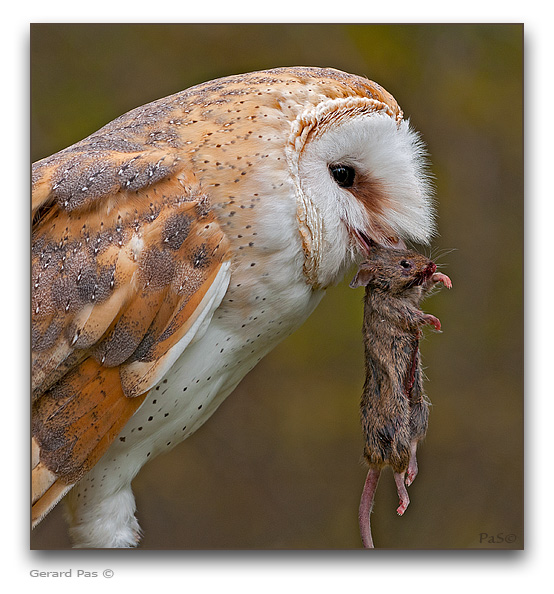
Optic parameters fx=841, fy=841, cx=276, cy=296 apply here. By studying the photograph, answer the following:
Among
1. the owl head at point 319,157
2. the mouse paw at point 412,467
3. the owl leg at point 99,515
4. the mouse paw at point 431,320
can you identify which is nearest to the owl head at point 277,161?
the owl head at point 319,157

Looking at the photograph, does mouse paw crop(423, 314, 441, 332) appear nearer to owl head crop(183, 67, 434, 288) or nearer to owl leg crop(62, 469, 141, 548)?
owl head crop(183, 67, 434, 288)

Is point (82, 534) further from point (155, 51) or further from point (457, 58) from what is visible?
point (457, 58)

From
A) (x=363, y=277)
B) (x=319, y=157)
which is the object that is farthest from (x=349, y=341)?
(x=319, y=157)

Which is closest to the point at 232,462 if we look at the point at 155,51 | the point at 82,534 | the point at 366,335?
the point at 82,534

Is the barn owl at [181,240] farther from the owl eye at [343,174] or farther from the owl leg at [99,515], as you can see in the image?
the owl leg at [99,515]

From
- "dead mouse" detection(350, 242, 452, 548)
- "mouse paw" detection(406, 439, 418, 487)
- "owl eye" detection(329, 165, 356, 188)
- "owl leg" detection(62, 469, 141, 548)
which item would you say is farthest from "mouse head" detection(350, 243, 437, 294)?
"owl leg" detection(62, 469, 141, 548)

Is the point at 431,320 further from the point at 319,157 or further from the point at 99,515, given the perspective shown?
the point at 99,515
